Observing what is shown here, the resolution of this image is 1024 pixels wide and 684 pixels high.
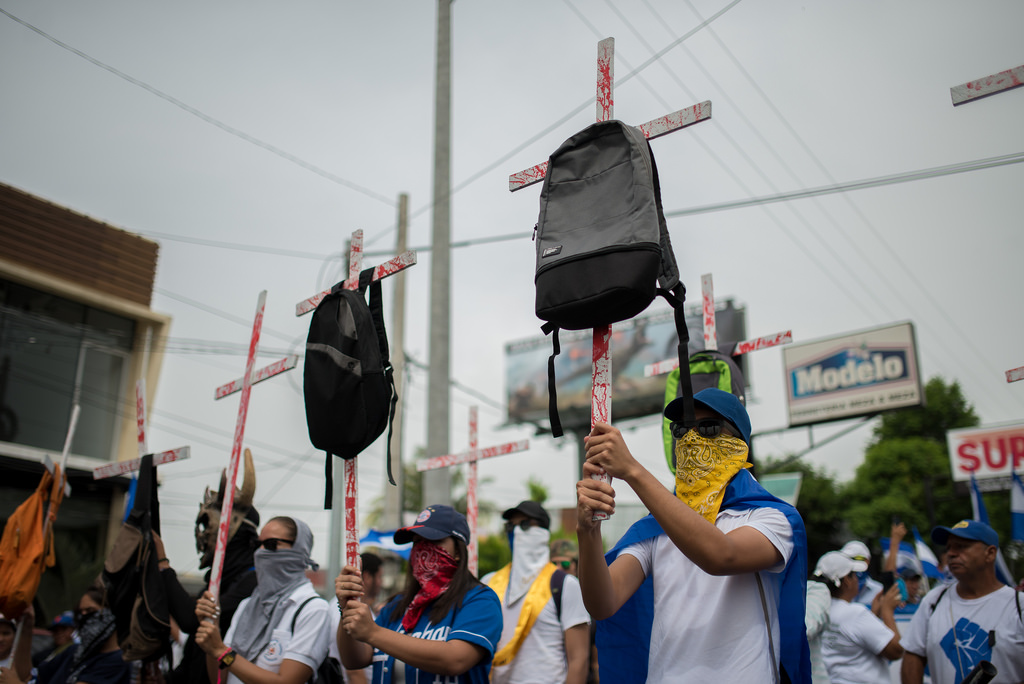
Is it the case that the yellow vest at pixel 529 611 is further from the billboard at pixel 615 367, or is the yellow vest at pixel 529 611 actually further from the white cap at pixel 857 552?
the billboard at pixel 615 367

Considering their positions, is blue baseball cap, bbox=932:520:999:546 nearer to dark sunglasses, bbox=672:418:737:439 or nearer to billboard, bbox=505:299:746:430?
dark sunglasses, bbox=672:418:737:439

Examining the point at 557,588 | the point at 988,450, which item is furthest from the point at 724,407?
the point at 988,450

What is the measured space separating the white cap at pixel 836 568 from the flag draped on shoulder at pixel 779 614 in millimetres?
3292

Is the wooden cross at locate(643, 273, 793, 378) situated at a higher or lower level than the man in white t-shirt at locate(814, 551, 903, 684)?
higher

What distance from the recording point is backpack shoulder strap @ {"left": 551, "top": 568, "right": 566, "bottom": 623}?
4598 millimetres

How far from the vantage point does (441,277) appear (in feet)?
35.6

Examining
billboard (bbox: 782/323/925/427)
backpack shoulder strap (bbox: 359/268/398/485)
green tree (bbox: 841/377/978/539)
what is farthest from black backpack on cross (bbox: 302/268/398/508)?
green tree (bbox: 841/377/978/539)

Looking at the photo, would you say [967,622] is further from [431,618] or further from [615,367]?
[615,367]

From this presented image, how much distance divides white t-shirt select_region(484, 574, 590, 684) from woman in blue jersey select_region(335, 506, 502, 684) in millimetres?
653

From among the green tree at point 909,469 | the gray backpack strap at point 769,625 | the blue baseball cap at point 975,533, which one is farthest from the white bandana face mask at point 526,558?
the green tree at point 909,469

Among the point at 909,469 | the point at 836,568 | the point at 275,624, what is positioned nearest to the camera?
the point at 275,624

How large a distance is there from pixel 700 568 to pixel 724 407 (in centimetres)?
55

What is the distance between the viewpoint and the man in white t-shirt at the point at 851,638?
5.30 meters

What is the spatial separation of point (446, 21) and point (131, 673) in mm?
9552
